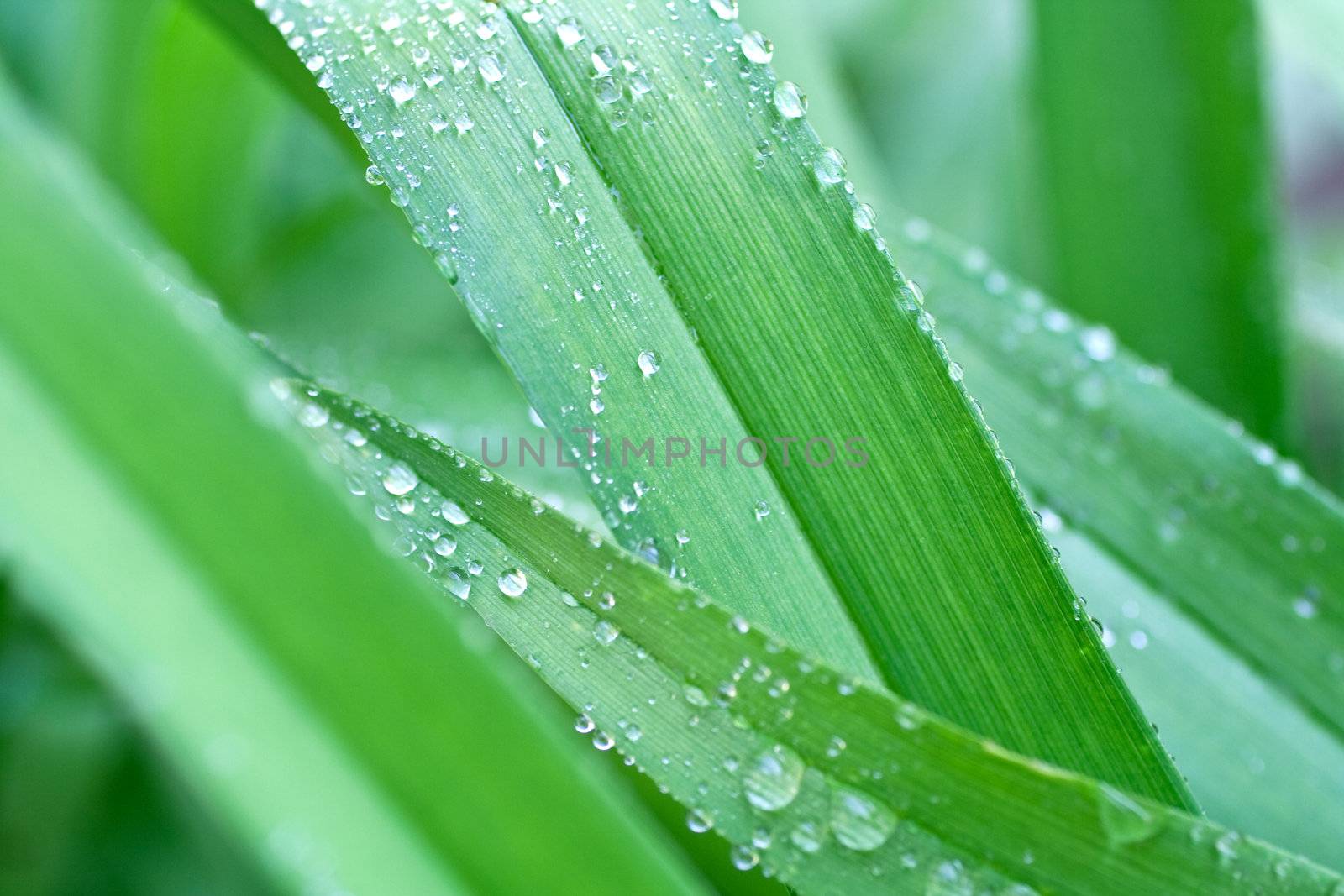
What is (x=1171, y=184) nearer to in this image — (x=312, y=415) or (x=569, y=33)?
(x=569, y=33)

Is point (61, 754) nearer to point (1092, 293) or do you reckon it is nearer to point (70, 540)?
point (70, 540)

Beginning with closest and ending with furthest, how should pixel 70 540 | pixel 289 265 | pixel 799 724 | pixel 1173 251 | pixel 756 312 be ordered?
pixel 70 540 < pixel 799 724 < pixel 756 312 < pixel 1173 251 < pixel 289 265

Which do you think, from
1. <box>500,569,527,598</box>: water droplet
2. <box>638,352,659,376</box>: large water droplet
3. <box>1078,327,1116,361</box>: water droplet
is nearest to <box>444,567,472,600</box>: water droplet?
<box>500,569,527,598</box>: water droplet

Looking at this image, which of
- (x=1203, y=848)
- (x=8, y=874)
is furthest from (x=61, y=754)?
(x=1203, y=848)

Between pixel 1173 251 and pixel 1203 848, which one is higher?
pixel 1173 251

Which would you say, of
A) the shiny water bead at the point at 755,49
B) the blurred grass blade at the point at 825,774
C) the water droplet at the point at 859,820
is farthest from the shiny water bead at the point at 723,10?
the water droplet at the point at 859,820

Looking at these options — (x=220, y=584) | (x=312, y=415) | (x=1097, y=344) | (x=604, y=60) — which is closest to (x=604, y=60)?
(x=604, y=60)

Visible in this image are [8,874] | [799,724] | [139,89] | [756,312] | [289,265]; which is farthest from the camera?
[289,265]
